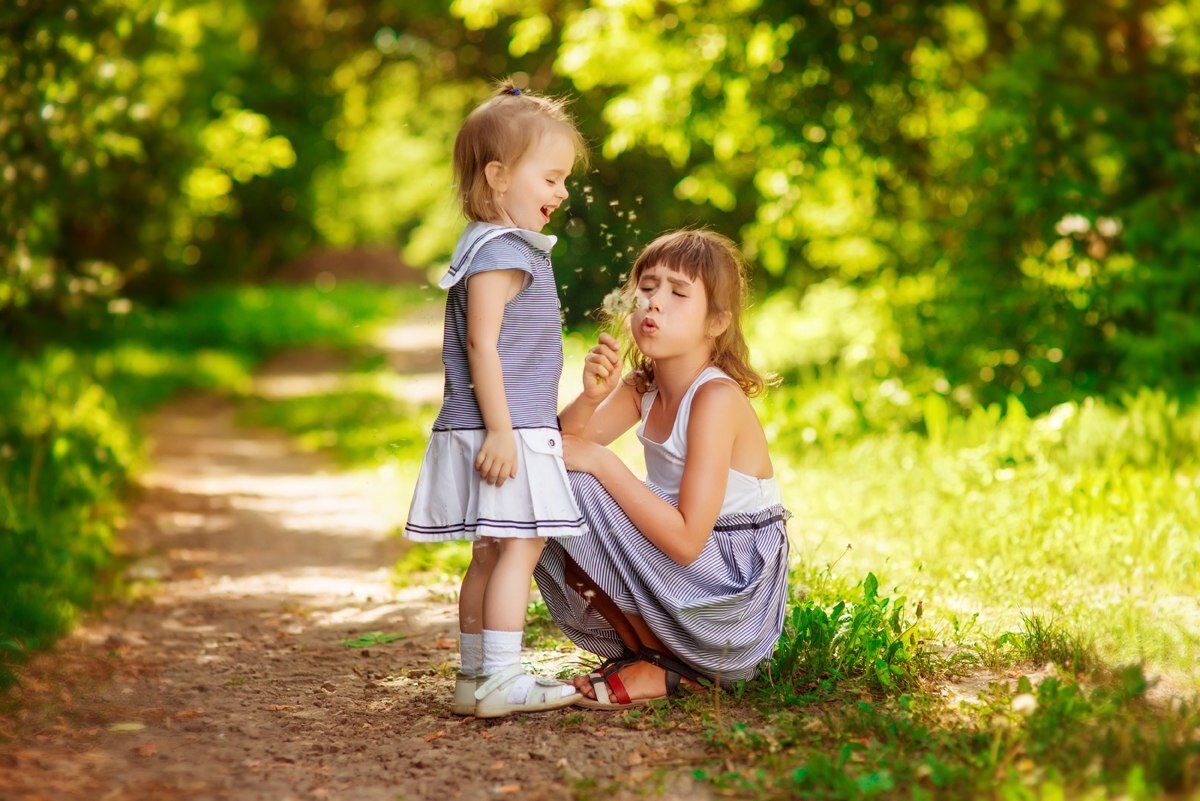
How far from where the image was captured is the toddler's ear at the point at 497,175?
325cm

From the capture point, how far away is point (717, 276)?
3.42 meters

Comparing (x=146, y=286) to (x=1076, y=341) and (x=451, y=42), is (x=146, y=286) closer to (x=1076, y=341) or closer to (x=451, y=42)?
(x=451, y=42)

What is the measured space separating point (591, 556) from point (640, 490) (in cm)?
24

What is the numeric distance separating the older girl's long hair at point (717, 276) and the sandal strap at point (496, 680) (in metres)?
1.06

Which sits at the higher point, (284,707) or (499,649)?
(499,649)

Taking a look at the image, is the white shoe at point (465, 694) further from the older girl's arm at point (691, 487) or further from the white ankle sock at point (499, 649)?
the older girl's arm at point (691, 487)

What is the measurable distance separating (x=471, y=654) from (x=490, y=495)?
55cm

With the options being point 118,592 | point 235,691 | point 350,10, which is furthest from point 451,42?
point 235,691

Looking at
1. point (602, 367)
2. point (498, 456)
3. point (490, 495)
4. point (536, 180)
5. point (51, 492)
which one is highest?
point (536, 180)

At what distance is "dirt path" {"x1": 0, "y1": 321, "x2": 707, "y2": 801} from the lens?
9.25 ft

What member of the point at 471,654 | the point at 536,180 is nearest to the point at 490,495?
the point at 471,654

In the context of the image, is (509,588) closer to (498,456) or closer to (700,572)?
(498,456)

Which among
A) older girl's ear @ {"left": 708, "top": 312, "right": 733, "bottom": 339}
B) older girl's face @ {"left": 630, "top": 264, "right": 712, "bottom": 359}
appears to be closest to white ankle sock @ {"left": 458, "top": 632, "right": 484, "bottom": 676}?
older girl's face @ {"left": 630, "top": 264, "right": 712, "bottom": 359}

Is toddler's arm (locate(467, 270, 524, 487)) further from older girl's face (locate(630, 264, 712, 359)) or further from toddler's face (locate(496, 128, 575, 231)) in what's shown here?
older girl's face (locate(630, 264, 712, 359))
